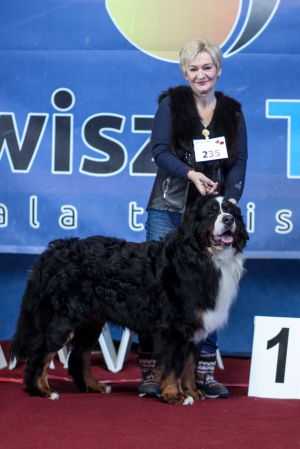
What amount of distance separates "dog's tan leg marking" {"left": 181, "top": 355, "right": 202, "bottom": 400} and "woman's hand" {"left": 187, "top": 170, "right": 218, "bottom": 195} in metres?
0.83

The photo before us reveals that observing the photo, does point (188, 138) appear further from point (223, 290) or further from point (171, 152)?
point (223, 290)

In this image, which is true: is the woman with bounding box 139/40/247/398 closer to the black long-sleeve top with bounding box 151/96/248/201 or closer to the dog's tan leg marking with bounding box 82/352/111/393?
the black long-sleeve top with bounding box 151/96/248/201

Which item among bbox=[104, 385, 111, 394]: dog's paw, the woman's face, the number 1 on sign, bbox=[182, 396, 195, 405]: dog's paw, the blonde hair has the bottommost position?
bbox=[104, 385, 111, 394]: dog's paw

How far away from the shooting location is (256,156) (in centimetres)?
618

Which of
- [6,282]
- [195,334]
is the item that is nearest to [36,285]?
[195,334]

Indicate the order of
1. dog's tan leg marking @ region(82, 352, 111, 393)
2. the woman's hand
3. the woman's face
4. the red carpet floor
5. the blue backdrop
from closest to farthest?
the red carpet floor → the woman's hand → the woman's face → dog's tan leg marking @ region(82, 352, 111, 393) → the blue backdrop

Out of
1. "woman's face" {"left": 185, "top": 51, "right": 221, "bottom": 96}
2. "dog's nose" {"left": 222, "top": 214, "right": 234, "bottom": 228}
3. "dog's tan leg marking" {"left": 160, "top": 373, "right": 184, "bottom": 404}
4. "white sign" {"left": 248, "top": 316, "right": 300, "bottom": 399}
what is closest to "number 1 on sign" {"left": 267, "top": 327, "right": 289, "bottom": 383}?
"white sign" {"left": 248, "top": 316, "right": 300, "bottom": 399}

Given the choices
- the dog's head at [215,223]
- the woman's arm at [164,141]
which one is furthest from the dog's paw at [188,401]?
the woman's arm at [164,141]

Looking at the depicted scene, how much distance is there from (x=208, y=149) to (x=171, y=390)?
3.98 ft

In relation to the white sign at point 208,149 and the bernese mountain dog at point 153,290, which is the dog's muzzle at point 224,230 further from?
the white sign at point 208,149

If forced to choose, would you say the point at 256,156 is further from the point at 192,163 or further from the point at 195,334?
the point at 195,334

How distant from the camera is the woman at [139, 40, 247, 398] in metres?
5.15

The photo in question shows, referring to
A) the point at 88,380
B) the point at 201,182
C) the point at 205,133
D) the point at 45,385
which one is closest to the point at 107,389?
the point at 88,380

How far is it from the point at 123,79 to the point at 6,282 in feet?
4.93
